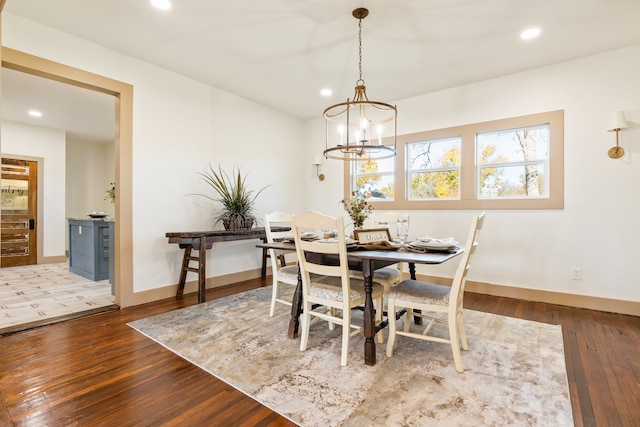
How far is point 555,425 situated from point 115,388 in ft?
7.88

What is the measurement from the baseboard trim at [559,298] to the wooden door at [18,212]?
765 cm

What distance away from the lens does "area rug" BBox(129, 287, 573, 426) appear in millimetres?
1617

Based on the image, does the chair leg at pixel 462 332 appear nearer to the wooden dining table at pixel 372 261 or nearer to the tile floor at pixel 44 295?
the wooden dining table at pixel 372 261

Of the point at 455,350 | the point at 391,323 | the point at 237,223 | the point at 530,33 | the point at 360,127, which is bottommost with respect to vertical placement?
the point at 455,350

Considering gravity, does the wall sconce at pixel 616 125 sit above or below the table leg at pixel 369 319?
above

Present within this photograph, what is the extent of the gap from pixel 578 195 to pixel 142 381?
4.38 metres

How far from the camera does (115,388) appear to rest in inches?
72.4

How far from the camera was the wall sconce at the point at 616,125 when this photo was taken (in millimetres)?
3072

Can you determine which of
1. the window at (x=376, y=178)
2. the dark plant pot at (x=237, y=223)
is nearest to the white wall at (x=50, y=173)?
the dark plant pot at (x=237, y=223)

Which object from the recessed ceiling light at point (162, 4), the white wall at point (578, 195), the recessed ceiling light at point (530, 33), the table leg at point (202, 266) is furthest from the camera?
the table leg at point (202, 266)

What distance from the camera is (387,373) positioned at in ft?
6.57

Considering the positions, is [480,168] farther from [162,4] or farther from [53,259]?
[53,259]

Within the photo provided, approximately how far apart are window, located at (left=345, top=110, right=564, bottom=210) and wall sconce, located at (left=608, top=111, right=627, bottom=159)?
1.37 feet

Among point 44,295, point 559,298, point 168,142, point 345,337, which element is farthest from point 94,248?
point 559,298
